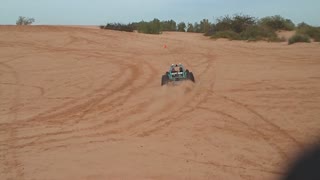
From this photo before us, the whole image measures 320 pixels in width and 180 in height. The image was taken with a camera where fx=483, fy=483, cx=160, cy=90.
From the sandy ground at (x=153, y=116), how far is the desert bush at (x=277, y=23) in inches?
713

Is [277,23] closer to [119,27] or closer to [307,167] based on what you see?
[119,27]

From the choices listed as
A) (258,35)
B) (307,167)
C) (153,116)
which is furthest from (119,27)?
(307,167)

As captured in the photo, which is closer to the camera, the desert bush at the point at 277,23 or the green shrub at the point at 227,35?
the green shrub at the point at 227,35

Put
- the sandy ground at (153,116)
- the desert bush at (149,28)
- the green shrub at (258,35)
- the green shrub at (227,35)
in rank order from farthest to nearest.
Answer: the desert bush at (149,28), the green shrub at (227,35), the green shrub at (258,35), the sandy ground at (153,116)

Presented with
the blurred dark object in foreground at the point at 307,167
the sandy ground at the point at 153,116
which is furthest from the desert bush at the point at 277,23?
the blurred dark object in foreground at the point at 307,167

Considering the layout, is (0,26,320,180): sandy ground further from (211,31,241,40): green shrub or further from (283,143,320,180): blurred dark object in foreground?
(211,31,241,40): green shrub

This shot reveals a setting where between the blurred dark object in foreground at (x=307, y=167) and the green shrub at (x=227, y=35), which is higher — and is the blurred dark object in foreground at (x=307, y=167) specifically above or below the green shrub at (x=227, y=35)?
above

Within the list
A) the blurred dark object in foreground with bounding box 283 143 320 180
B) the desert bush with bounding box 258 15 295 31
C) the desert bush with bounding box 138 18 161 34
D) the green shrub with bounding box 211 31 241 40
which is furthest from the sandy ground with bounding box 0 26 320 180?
the desert bush with bounding box 138 18 161 34

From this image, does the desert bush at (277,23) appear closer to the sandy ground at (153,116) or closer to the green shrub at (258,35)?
the green shrub at (258,35)

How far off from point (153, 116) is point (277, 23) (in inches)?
1276

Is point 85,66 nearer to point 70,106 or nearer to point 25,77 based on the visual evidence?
point 25,77

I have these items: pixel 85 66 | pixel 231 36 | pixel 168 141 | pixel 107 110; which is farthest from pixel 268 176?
pixel 231 36

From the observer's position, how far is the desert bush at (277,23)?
41.9 meters

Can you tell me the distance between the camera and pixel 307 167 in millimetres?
3035
